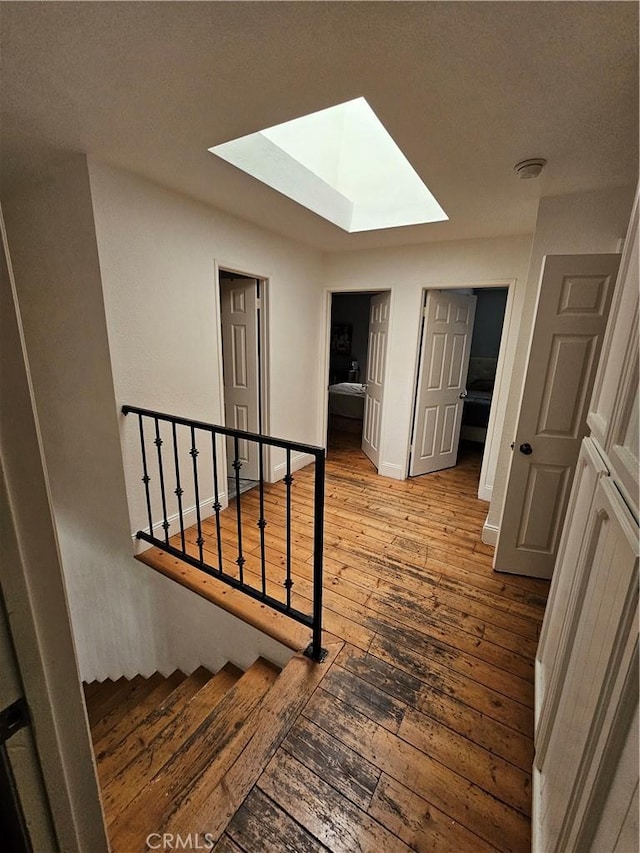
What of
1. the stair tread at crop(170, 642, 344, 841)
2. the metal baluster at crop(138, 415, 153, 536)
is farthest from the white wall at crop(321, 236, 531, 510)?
the metal baluster at crop(138, 415, 153, 536)

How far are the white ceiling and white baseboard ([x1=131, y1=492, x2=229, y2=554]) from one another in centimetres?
219

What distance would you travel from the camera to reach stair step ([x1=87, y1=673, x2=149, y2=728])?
2.33m

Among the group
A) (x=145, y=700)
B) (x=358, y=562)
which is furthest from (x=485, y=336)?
(x=145, y=700)

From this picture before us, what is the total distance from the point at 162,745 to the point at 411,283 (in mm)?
3641

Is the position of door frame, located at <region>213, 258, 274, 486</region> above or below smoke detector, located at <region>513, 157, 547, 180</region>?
below

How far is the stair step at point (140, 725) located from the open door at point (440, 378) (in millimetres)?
2640

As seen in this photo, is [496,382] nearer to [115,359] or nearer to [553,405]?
[553,405]

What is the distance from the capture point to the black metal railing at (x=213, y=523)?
5.85ft

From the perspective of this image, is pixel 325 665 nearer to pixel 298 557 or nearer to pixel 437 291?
pixel 298 557

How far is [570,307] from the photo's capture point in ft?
6.10

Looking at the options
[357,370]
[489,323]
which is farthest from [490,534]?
[357,370]

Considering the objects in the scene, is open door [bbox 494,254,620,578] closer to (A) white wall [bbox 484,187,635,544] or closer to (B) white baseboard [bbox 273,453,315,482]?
→ (A) white wall [bbox 484,187,635,544]

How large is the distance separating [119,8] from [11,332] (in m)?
1.17

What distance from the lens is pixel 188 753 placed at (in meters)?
1.38
